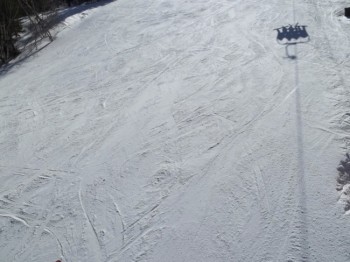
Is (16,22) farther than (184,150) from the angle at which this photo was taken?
Yes

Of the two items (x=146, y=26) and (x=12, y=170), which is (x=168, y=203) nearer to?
(x=12, y=170)

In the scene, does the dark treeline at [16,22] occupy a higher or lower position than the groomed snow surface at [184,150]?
higher

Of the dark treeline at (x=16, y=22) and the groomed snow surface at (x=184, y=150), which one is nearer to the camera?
the groomed snow surface at (x=184, y=150)

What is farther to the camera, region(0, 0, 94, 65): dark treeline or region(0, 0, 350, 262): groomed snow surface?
region(0, 0, 94, 65): dark treeline

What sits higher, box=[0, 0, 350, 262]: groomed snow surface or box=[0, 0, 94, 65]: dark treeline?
box=[0, 0, 94, 65]: dark treeline

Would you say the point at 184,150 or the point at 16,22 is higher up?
the point at 16,22
